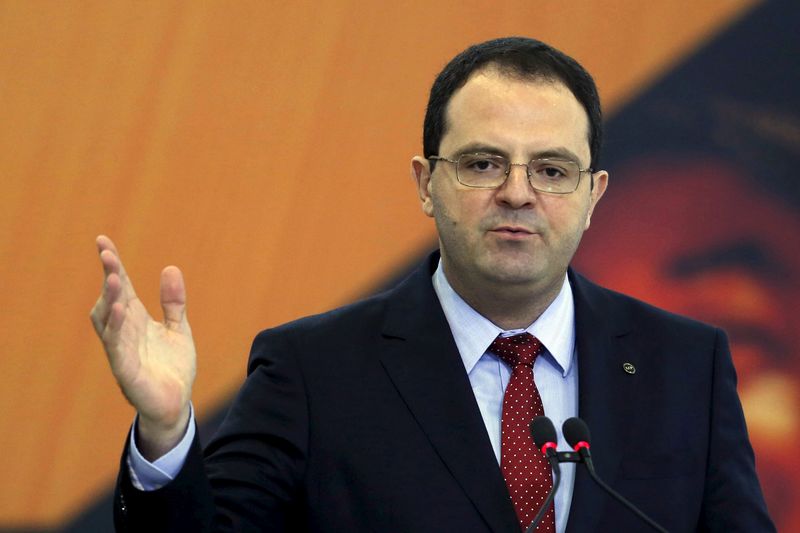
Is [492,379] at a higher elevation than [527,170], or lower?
lower

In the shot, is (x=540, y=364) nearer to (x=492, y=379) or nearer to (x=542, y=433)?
(x=492, y=379)

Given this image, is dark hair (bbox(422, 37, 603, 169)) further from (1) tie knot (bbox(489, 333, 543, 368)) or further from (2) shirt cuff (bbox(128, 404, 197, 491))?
(2) shirt cuff (bbox(128, 404, 197, 491))

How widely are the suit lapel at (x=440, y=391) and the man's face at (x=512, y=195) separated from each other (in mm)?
114

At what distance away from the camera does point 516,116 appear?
2162 millimetres

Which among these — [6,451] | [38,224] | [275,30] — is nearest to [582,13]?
[275,30]

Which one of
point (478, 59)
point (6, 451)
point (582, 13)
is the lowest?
point (6, 451)

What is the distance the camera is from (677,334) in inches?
91.3

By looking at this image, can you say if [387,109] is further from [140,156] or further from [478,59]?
[478,59]

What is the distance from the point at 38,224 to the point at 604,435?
1749 millimetres

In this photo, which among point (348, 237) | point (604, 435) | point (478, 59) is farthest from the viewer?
point (348, 237)

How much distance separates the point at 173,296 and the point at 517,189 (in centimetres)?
67

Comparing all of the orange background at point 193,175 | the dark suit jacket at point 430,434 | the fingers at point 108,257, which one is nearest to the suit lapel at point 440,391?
the dark suit jacket at point 430,434

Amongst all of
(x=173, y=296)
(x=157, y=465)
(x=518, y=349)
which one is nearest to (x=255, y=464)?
(x=157, y=465)

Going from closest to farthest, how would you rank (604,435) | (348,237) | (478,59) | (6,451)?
(604,435)
(478,59)
(6,451)
(348,237)
